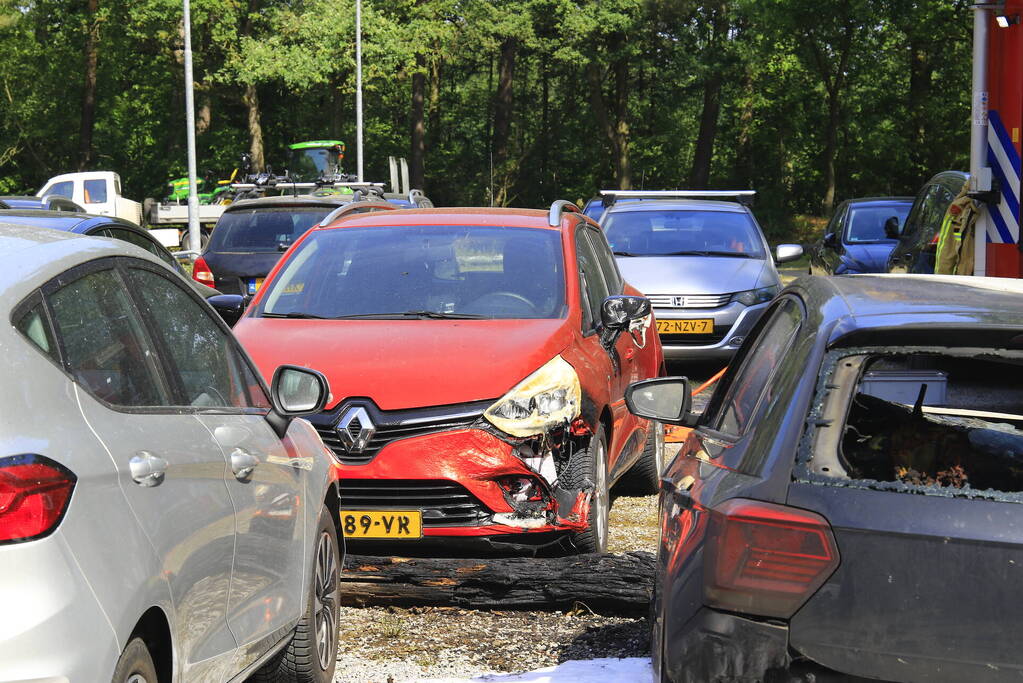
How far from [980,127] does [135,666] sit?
346 inches

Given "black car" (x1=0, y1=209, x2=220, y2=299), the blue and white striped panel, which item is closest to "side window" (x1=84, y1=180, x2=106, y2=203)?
"black car" (x1=0, y1=209, x2=220, y2=299)

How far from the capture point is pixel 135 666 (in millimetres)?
2869

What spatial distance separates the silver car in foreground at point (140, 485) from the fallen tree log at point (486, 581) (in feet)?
A: 3.93

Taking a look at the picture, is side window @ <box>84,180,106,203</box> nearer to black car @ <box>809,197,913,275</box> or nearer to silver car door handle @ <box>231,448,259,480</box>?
black car @ <box>809,197,913,275</box>

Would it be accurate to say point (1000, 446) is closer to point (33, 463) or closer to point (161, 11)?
point (33, 463)

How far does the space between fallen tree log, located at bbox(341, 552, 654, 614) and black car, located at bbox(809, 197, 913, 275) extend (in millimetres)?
12525

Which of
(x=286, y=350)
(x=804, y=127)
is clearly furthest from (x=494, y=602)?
(x=804, y=127)

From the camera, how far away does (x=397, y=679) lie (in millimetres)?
4961

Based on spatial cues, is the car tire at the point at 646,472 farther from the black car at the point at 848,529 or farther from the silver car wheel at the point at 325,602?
the black car at the point at 848,529

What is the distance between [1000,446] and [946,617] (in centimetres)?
97

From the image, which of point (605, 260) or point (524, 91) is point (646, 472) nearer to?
point (605, 260)

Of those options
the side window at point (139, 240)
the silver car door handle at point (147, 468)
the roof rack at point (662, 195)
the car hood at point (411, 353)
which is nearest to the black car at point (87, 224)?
the side window at point (139, 240)

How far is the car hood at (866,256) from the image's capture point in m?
17.9

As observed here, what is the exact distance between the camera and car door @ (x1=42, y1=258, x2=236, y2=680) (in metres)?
3.00
